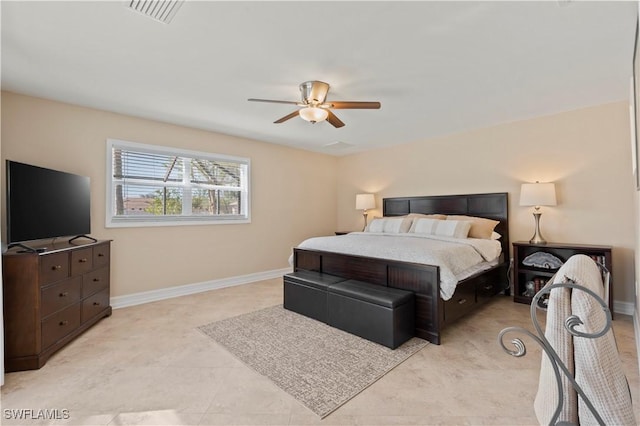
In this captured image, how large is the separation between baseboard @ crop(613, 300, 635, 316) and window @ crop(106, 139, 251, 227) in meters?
4.96

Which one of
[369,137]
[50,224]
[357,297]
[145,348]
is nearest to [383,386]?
[357,297]

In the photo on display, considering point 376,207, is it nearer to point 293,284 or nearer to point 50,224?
point 293,284

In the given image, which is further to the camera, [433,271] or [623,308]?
[623,308]

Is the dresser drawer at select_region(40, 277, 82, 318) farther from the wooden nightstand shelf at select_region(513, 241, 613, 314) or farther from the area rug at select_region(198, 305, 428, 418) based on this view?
the wooden nightstand shelf at select_region(513, 241, 613, 314)

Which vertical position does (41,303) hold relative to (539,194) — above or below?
below

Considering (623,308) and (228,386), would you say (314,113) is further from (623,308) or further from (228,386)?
(623,308)

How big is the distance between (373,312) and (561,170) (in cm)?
316

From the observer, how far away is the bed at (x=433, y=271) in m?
2.69

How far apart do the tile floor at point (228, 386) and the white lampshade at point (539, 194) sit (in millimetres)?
1467

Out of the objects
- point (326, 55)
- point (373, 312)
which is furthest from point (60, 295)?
point (326, 55)

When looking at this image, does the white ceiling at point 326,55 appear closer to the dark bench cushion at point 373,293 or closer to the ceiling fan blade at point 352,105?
the ceiling fan blade at point 352,105

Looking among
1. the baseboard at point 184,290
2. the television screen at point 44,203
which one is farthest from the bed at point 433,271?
the television screen at point 44,203

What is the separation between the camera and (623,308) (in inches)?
132

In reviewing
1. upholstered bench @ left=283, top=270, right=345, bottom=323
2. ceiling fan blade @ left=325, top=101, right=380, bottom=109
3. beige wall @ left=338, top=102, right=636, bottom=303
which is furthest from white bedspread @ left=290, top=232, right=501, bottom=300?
ceiling fan blade @ left=325, top=101, right=380, bottom=109
